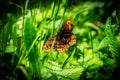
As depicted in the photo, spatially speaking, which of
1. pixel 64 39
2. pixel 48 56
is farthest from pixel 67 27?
pixel 48 56

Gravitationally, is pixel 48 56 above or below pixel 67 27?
below

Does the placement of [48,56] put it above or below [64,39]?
below

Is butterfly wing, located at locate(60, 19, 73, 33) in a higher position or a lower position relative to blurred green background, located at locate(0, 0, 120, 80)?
higher

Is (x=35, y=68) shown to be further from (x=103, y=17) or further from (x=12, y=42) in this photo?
(x=103, y=17)

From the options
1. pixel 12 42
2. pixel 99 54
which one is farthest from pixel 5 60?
pixel 99 54

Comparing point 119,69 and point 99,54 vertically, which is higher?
point 99,54

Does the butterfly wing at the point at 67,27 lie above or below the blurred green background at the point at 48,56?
above

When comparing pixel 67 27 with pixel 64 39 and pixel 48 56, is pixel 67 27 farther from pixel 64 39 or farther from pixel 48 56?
pixel 48 56

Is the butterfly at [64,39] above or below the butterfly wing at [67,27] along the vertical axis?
below
